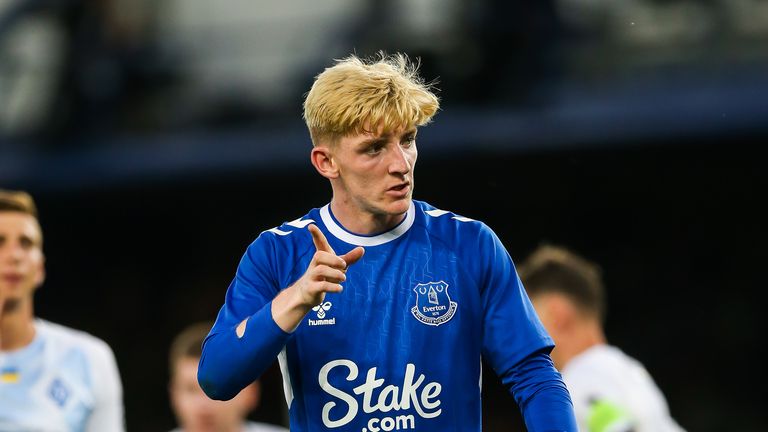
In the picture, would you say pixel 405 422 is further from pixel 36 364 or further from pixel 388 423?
pixel 36 364

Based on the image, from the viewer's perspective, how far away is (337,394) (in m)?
3.86

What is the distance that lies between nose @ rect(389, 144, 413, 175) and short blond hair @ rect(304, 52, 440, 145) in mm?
72

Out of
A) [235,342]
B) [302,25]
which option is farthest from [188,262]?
[235,342]

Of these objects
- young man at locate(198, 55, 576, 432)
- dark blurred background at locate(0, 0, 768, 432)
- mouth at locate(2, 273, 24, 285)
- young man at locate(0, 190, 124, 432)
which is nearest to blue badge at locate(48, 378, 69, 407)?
young man at locate(0, 190, 124, 432)

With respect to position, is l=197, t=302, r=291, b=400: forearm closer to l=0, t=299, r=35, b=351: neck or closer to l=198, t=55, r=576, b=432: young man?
l=198, t=55, r=576, b=432: young man

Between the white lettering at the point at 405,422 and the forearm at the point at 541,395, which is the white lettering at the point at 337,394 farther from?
the forearm at the point at 541,395

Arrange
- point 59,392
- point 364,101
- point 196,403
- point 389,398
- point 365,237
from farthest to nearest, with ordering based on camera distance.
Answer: point 196,403 < point 59,392 < point 365,237 < point 389,398 < point 364,101

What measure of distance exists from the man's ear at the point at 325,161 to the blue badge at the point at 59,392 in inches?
98.8

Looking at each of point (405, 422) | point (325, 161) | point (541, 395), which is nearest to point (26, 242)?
point (325, 161)

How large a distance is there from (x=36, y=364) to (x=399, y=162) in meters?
2.88

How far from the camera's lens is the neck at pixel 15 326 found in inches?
237

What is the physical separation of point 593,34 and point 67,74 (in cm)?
504

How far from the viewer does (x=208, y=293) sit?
46.1 ft

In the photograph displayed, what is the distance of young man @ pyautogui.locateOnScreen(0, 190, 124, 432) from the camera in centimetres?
589
